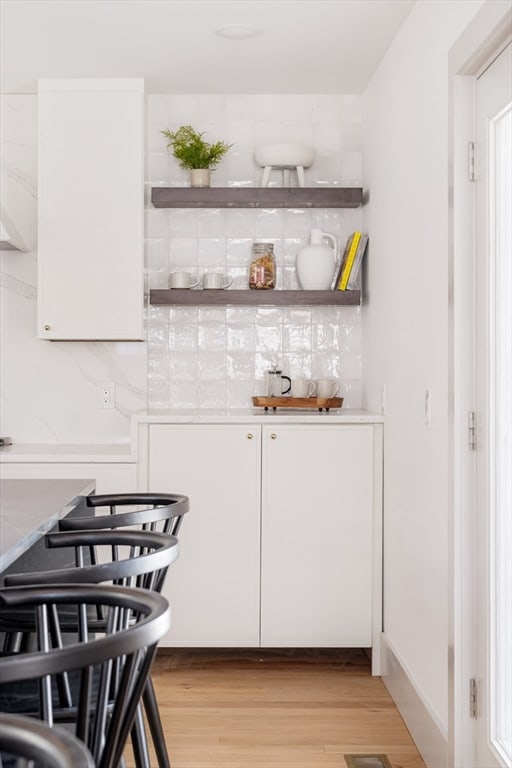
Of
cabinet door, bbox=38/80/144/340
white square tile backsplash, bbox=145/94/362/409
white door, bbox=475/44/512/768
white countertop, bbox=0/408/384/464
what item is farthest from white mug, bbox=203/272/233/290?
white door, bbox=475/44/512/768

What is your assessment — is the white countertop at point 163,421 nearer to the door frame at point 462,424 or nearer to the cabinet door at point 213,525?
the cabinet door at point 213,525

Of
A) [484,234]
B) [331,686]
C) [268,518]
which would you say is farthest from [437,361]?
[331,686]

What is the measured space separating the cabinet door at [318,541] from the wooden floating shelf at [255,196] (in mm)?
1038

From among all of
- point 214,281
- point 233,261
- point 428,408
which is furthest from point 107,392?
point 428,408

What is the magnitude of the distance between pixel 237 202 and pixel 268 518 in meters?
1.39

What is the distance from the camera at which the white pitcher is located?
12.8 ft

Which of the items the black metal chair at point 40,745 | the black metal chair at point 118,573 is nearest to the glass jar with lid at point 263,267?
the black metal chair at point 118,573

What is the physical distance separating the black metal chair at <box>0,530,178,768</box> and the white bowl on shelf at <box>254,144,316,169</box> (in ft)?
7.35

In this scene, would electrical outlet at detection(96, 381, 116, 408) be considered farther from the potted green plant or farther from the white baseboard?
the white baseboard

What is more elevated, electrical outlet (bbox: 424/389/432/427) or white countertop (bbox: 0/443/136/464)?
electrical outlet (bbox: 424/389/432/427)

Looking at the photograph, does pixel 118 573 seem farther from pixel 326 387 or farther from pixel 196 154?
pixel 196 154

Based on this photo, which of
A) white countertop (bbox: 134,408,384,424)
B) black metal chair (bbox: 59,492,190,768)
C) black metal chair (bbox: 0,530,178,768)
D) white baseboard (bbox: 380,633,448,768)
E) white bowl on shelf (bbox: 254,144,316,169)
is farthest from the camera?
white bowl on shelf (bbox: 254,144,316,169)

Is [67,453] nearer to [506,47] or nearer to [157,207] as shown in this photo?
[157,207]

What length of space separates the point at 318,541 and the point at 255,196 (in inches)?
59.6
